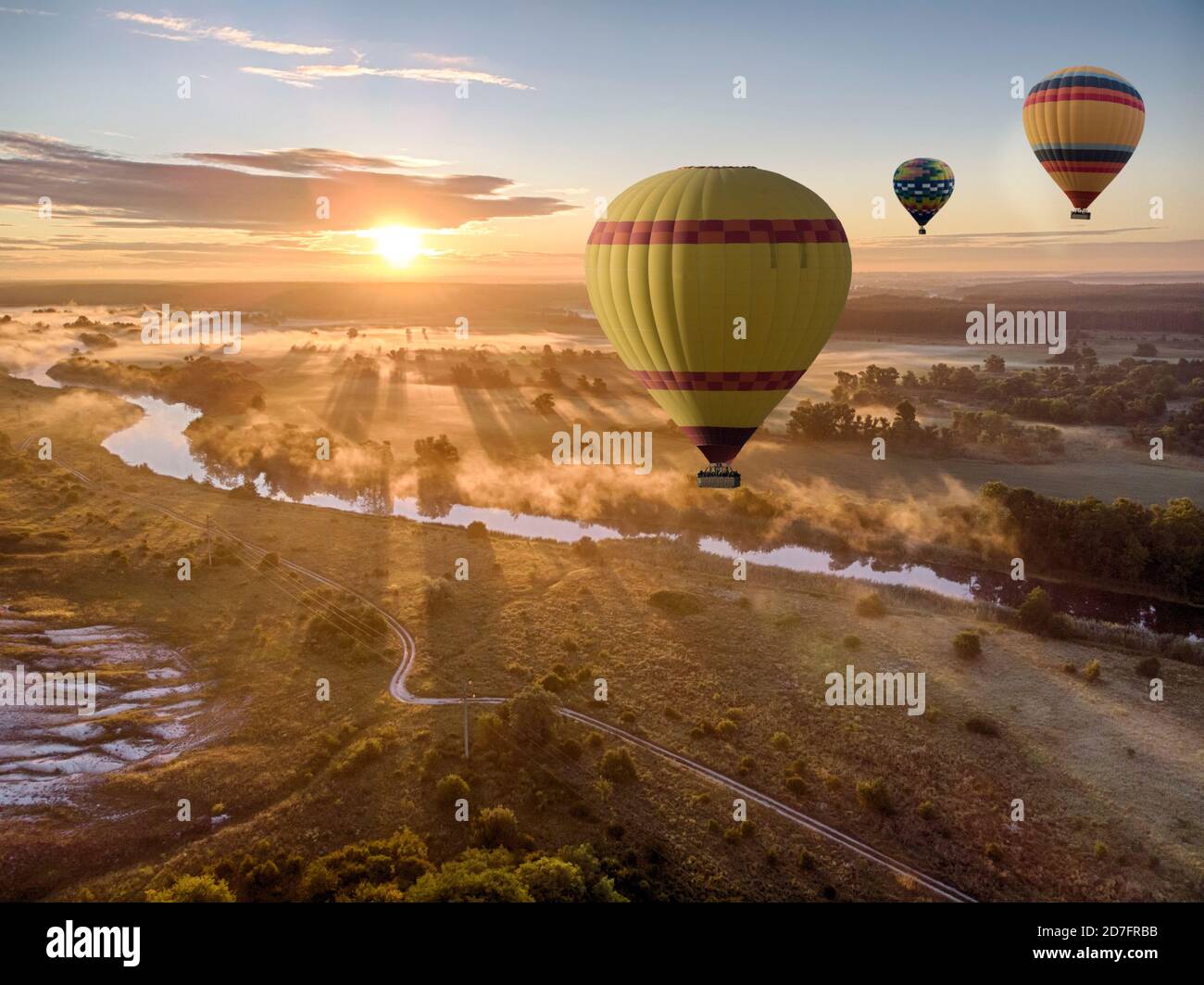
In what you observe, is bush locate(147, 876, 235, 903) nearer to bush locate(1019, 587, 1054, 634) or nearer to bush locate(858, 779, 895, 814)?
bush locate(858, 779, 895, 814)

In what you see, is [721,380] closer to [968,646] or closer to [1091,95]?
[968,646]

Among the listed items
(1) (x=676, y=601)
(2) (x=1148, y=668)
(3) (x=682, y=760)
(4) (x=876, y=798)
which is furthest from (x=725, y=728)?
(2) (x=1148, y=668)

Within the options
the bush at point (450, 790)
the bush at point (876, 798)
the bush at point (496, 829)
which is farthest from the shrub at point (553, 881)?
the bush at point (876, 798)

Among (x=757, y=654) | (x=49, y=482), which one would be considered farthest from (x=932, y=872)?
(x=49, y=482)

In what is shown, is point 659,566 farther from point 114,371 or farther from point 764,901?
point 114,371

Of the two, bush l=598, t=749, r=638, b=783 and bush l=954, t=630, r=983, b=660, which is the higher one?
bush l=954, t=630, r=983, b=660

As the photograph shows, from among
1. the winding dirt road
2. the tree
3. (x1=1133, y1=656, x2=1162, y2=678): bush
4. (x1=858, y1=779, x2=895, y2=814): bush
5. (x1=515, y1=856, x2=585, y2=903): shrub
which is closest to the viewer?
(x1=515, y1=856, x2=585, y2=903): shrub

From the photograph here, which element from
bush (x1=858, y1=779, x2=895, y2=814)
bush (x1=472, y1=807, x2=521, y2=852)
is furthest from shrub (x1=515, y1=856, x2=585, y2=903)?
bush (x1=858, y1=779, x2=895, y2=814)
